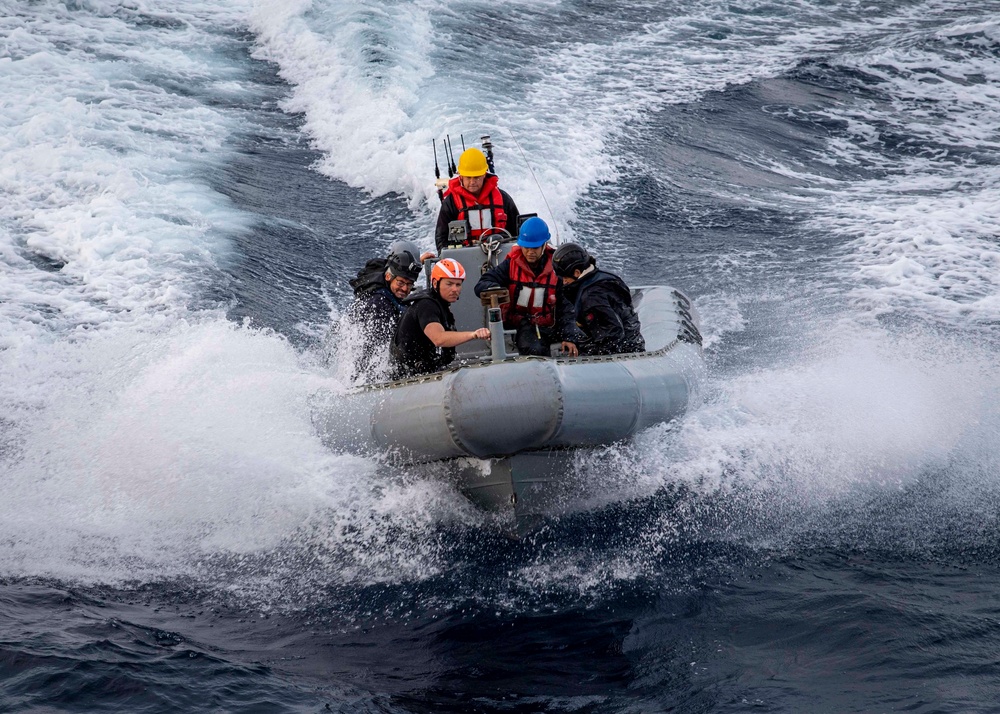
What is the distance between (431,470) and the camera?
221 inches

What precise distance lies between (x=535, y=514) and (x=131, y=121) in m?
9.49

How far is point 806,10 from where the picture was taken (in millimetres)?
18188

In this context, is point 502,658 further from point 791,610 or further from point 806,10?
point 806,10

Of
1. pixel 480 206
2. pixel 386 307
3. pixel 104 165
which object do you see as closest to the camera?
pixel 386 307

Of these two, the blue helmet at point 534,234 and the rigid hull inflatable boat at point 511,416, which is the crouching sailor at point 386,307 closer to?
the rigid hull inflatable boat at point 511,416

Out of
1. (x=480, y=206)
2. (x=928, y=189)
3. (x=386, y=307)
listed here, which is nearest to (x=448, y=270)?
(x=386, y=307)

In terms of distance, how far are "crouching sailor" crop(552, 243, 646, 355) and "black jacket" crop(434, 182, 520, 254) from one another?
2103 millimetres

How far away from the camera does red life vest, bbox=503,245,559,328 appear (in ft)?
20.7

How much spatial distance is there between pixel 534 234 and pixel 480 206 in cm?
208

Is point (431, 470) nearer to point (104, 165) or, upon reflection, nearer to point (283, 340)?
point (283, 340)

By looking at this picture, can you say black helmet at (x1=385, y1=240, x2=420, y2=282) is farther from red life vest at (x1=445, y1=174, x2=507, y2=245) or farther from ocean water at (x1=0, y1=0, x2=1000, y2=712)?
red life vest at (x1=445, y1=174, x2=507, y2=245)

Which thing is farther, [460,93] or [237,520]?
[460,93]

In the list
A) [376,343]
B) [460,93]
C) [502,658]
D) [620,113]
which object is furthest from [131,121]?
[502,658]

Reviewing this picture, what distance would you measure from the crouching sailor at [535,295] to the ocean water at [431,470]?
2.96 feet
